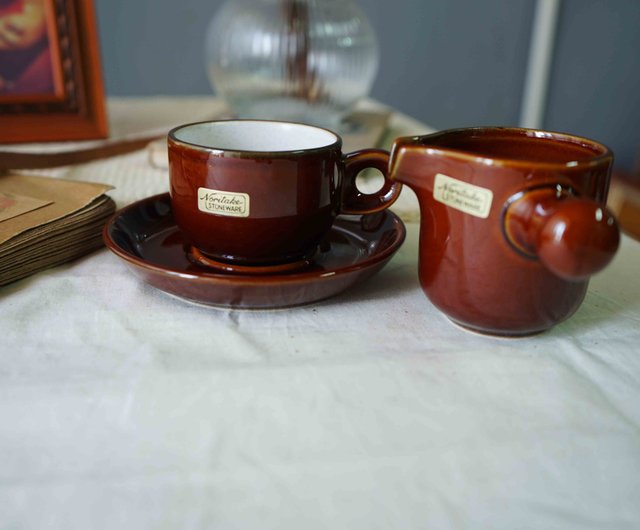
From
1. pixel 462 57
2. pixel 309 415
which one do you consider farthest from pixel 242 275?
pixel 462 57

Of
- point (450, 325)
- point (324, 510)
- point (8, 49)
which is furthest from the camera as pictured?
point (8, 49)

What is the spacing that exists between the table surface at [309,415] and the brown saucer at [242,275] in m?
0.02

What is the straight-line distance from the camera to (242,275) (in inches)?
15.3

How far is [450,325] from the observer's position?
1.24 ft

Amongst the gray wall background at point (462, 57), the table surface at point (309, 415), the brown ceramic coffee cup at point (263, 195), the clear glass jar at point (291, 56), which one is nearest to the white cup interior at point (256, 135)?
the brown ceramic coffee cup at point (263, 195)

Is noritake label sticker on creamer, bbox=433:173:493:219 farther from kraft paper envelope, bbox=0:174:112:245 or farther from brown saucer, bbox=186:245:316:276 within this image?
kraft paper envelope, bbox=0:174:112:245

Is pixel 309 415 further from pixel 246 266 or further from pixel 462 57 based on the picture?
pixel 462 57

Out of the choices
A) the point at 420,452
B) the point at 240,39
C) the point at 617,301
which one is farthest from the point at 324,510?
the point at 240,39

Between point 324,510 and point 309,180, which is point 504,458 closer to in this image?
point 324,510

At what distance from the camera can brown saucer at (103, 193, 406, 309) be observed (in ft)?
1.19

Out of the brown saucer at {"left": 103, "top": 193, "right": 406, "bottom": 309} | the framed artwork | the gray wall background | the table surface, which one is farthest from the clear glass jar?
the gray wall background

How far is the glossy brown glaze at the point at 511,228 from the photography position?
283mm

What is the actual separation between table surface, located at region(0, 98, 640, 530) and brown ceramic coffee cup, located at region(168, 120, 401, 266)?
0.04 metres

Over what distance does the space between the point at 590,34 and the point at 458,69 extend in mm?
312
